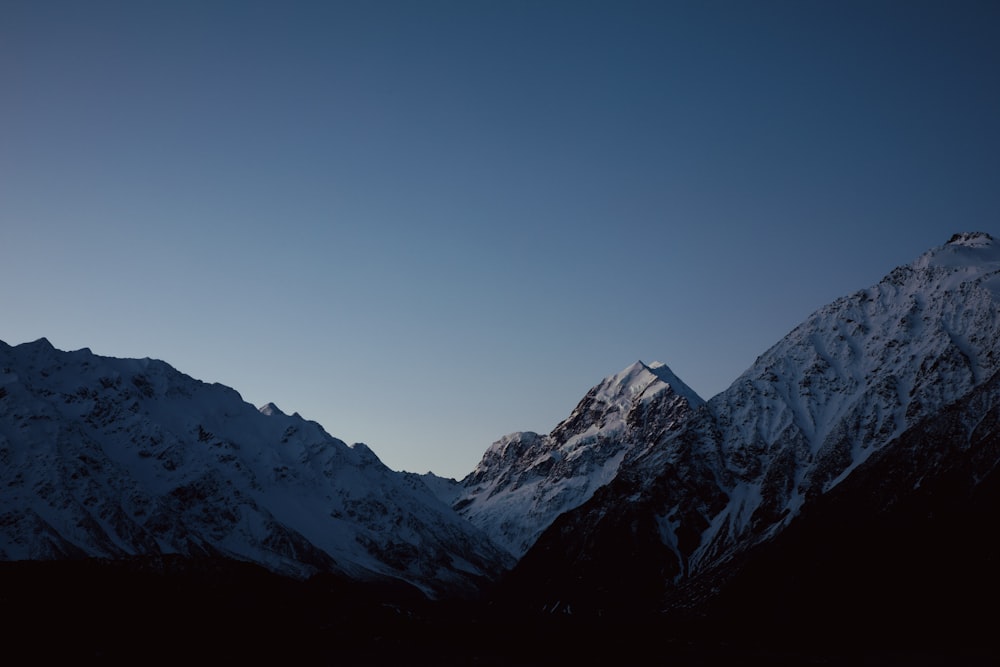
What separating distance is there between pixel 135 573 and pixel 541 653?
7461 cm

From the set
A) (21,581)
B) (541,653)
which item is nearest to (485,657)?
(541,653)

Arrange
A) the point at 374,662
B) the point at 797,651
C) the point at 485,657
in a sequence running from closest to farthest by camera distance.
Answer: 1. the point at 374,662
2. the point at 485,657
3. the point at 797,651

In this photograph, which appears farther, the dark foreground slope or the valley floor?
the valley floor

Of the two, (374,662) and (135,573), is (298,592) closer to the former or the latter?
(135,573)

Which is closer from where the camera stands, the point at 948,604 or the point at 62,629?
the point at 62,629

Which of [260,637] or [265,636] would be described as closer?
[260,637]

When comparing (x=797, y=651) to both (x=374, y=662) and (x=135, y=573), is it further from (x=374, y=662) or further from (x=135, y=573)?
(x=135, y=573)

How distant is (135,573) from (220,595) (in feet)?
51.3

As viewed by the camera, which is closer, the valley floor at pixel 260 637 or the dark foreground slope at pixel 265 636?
the dark foreground slope at pixel 265 636

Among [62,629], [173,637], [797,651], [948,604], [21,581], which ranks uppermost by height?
[21,581]

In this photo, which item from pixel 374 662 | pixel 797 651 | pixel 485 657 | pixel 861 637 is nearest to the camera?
pixel 374 662

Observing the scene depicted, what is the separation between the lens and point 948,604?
190m

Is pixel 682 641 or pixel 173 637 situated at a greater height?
pixel 173 637

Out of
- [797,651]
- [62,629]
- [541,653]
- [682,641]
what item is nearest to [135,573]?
[62,629]
